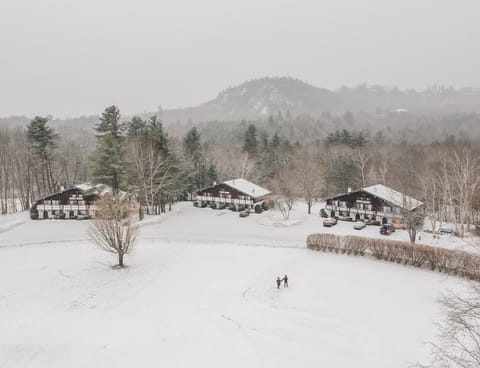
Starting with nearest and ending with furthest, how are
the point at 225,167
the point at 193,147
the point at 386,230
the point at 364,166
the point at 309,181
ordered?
the point at 386,230 → the point at 309,181 → the point at 193,147 → the point at 364,166 → the point at 225,167

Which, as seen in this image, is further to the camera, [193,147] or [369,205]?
[193,147]

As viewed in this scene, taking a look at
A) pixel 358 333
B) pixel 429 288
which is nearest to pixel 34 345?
pixel 358 333

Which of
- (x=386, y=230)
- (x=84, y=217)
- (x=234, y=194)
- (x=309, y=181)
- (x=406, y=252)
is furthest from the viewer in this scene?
(x=234, y=194)

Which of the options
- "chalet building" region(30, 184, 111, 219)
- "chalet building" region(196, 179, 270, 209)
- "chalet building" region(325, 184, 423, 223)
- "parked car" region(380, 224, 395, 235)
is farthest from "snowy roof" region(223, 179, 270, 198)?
"parked car" region(380, 224, 395, 235)

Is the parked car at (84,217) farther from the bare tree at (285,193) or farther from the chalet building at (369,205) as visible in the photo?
the chalet building at (369,205)

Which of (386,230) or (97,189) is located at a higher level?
(97,189)

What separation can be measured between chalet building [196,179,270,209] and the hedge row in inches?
824

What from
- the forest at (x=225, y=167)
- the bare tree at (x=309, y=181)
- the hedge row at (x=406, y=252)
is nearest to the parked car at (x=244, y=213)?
the forest at (x=225, y=167)

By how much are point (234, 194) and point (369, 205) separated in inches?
808

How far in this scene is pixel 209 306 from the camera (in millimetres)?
21938

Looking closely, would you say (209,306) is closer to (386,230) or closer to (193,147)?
(386,230)

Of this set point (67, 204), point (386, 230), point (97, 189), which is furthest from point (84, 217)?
point (386, 230)

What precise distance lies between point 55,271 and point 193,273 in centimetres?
1169

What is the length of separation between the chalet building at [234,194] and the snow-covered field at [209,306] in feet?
55.5
